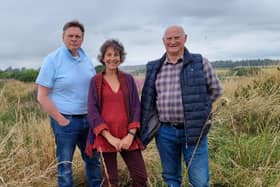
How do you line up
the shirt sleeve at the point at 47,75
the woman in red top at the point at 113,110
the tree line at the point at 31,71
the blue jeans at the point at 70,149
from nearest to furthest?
1. the woman in red top at the point at 113,110
2. the shirt sleeve at the point at 47,75
3. the blue jeans at the point at 70,149
4. the tree line at the point at 31,71

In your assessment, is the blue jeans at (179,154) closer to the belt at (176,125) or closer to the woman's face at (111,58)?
the belt at (176,125)

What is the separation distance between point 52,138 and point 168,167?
5.87 ft

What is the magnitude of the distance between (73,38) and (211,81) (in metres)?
1.36

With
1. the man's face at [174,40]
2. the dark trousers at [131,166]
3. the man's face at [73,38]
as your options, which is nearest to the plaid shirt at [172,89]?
the man's face at [174,40]

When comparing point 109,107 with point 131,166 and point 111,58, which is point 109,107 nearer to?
point 111,58

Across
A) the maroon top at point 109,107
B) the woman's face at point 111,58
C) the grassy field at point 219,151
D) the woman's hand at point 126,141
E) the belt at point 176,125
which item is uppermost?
the woman's face at point 111,58

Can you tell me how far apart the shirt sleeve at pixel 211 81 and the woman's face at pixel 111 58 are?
781mm

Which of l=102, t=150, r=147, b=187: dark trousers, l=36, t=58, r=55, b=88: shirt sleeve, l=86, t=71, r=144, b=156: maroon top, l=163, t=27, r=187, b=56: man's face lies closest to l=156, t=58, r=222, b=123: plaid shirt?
l=163, t=27, r=187, b=56: man's face

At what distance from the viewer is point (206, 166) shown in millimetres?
4492

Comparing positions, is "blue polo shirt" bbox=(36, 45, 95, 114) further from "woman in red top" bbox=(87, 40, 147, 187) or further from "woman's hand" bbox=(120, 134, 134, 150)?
"woman's hand" bbox=(120, 134, 134, 150)

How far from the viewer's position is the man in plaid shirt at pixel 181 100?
430 centimetres

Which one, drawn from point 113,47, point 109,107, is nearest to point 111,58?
point 113,47

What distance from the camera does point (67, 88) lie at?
4605 mm

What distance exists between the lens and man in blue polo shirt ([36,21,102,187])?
4566 millimetres
